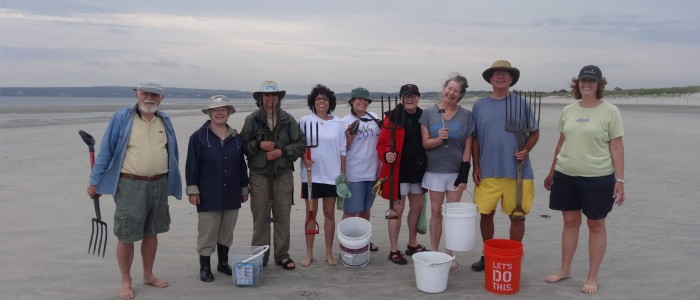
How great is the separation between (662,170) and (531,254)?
6.67 metres

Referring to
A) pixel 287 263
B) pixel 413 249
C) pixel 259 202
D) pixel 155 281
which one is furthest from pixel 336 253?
pixel 155 281

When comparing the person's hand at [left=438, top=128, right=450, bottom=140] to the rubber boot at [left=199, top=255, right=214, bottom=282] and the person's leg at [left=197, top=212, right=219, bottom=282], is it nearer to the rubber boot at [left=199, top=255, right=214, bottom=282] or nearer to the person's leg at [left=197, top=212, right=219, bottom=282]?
the person's leg at [left=197, top=212, right=219, bottom=282]

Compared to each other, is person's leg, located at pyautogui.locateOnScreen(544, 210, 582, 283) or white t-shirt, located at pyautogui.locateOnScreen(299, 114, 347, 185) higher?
white t-shirt, located at pyautogui.locateOnScreen(299, 114, 347, 185)

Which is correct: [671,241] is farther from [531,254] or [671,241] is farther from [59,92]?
[59,92]

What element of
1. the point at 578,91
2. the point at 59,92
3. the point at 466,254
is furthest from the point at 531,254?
the point at 59,92

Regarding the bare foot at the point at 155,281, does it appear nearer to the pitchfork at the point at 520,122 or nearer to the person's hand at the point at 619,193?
the pitchfork at the point at 520,122

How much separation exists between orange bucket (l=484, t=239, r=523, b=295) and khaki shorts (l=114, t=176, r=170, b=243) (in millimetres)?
3123

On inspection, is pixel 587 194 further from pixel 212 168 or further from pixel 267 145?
pixel 212 168

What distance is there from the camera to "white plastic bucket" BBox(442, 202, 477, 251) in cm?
507

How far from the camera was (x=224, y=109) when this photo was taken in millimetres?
4992

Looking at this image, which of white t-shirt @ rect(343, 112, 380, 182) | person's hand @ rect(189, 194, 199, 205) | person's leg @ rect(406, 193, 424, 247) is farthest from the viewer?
person's leg @ rect(406, 193, 424, 247)

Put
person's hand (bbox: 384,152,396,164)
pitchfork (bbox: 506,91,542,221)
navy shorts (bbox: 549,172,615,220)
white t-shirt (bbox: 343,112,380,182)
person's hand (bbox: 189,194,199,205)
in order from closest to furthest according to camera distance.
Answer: navy shorts (bbox: 549,172,615,220) < person's hand (bbox: 189,194,199,205) < pitchfork (bbox: 506,91,542,221) < person's hand (bbox: 384,152,396,164) < white t-shirt (bbox: 343,112,380,182)

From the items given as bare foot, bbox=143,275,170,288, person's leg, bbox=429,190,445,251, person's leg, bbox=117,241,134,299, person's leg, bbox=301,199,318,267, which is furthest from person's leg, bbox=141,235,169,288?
person's leg, bbox=429,190,445,251

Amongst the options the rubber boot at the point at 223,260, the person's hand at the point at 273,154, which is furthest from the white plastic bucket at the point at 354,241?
the rubber boot at the point at 223,260
